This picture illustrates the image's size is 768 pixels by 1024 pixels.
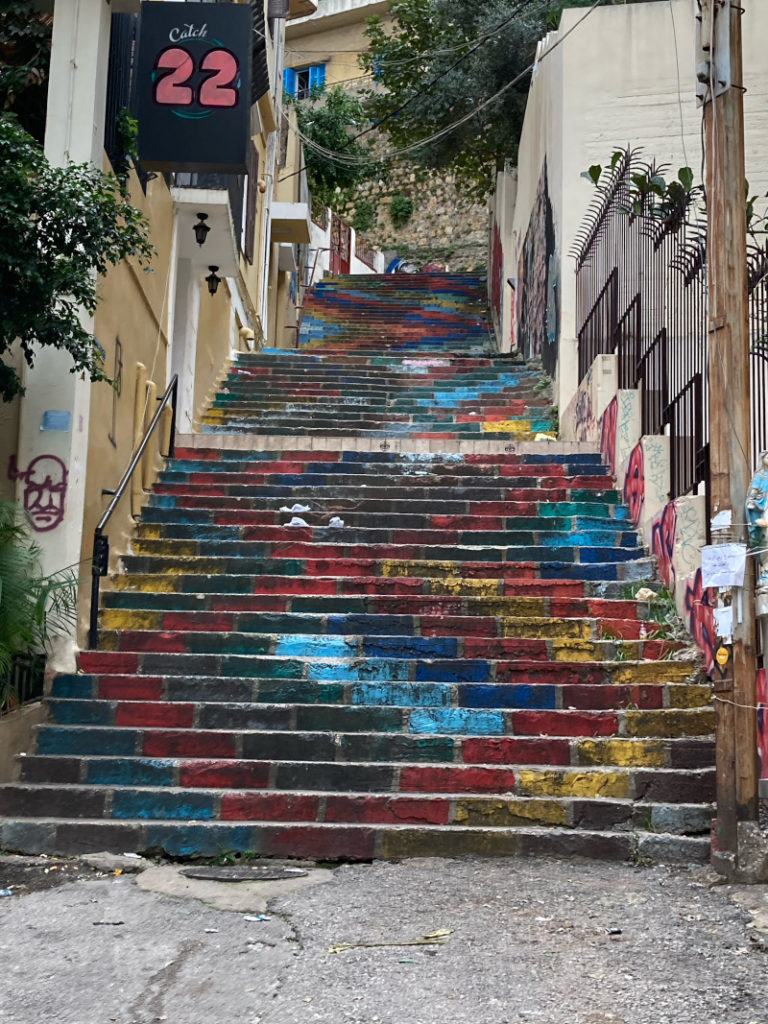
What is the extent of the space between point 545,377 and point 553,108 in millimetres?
3307

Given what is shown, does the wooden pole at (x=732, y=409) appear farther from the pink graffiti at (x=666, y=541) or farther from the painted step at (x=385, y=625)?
the pink graffiti at (x=666, y=541)

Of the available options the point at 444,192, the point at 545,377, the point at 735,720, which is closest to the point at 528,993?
the point at 735,720

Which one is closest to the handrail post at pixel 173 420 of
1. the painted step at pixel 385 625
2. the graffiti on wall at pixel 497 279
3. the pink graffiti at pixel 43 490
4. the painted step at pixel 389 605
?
the painted step at pixel 389 605

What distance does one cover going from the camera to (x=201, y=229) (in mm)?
11820

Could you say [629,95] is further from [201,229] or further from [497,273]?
[497,273]

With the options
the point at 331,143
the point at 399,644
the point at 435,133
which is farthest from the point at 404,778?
the point at 331,143

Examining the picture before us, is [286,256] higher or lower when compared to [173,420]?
higher

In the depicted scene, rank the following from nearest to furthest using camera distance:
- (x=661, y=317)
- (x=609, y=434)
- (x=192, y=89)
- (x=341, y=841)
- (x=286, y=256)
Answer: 1. (x=341, y=841)
2. (x=192, y=89)
3. (x=661, y=317)
4. (x=609, y=434)
5. (x=286, y=256)

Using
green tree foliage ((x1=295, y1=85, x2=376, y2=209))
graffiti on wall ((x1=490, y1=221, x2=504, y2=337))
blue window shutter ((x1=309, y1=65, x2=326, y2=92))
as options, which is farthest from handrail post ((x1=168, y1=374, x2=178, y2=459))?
blue window shutter ((x1=309, y1=65, x2=326, y2=92))

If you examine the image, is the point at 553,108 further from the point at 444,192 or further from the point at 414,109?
the point at 444,192

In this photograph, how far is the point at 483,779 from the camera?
21.2ft

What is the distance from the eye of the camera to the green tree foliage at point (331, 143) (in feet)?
93.8

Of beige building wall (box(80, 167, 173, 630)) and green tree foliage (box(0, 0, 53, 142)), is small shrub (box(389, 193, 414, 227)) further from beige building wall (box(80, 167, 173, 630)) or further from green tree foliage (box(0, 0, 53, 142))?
green tree foliage (box(0, 0, 53, 142))

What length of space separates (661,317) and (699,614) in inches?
120
